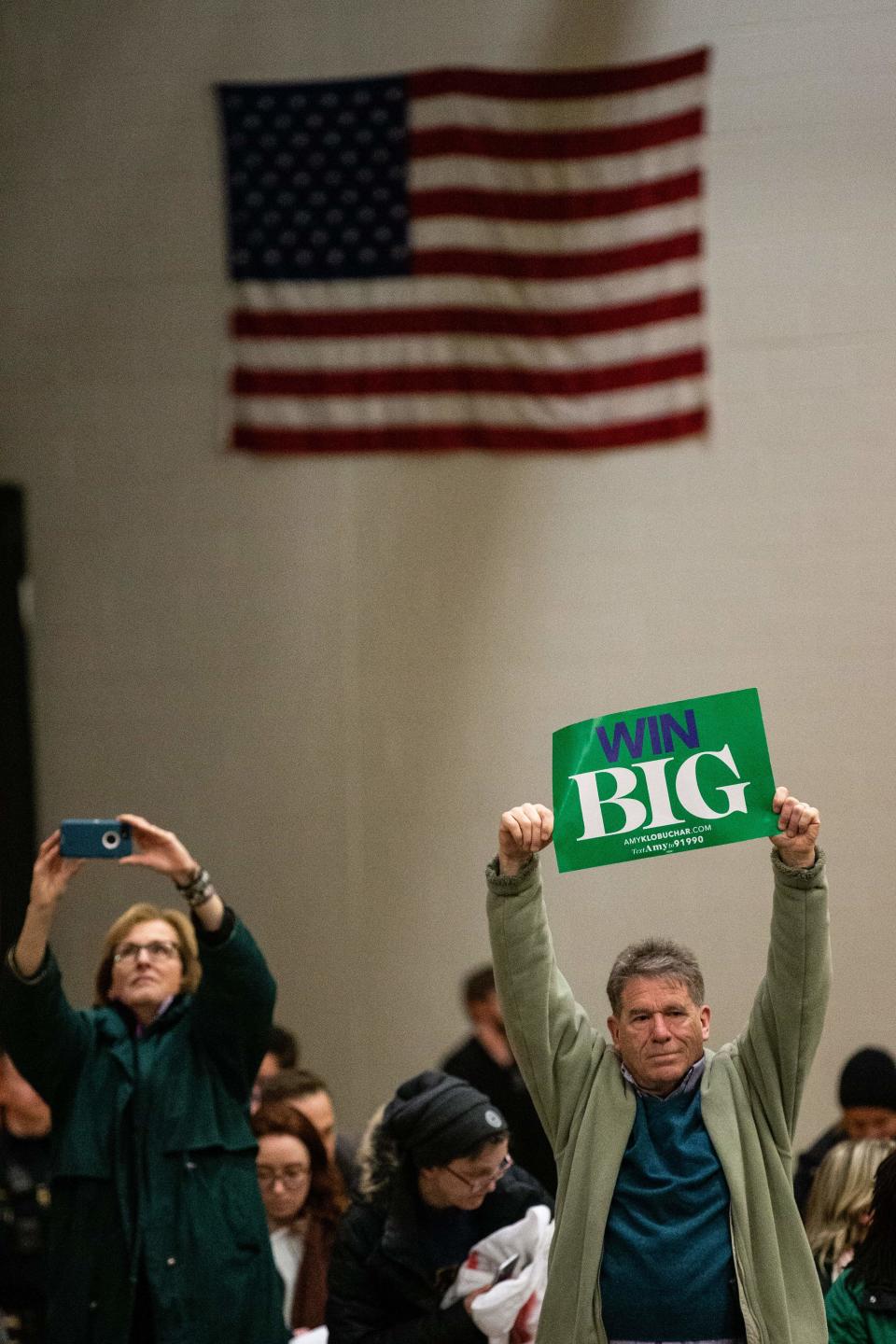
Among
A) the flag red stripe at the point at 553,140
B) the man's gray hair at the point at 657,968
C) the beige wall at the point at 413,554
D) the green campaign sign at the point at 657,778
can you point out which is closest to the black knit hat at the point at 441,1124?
the man's gray hair at the point at 657,968

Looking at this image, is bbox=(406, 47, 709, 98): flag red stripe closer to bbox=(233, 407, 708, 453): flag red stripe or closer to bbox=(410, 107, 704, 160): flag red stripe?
bbox=(410, 107, 704, 160): flag red stripe

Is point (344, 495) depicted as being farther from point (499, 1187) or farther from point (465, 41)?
point (499, 1187)

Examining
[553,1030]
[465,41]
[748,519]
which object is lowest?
[553,1030]

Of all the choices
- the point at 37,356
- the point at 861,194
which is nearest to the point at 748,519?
the point at 861,194

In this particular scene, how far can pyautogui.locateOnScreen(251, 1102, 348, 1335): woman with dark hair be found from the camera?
14.4ft

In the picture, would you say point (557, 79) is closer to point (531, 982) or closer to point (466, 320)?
point (466, 320)

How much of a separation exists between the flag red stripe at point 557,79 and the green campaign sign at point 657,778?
16.9ft

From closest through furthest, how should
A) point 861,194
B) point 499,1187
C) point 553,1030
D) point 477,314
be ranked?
point 553,1030, point 499,1187, point 861,194, point 477,314

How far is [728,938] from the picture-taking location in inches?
295

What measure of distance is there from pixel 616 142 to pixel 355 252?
1.35 meters

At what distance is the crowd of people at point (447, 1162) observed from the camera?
9.45 ft

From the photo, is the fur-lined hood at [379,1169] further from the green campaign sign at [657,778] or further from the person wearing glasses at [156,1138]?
the green campaign sign at [657,778]

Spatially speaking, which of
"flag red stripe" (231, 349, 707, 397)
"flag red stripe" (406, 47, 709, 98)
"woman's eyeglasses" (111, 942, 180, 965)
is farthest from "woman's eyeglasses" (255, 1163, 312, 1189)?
"flag red stripe" (406, 47, 709, 98)

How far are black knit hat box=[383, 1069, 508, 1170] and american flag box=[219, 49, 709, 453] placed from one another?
4679 mm
